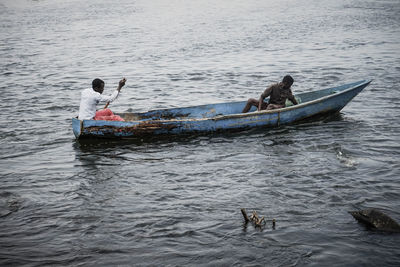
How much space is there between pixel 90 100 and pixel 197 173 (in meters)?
2.82

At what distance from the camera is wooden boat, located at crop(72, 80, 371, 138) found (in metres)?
8.86

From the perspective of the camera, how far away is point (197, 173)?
762cm

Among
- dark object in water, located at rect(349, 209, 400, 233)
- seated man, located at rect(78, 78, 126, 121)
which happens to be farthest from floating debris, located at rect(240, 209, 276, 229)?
seated man, located at rect(78, 78, 126, 121)

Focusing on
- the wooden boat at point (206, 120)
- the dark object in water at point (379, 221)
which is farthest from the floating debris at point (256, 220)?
the wooden boat at point (206, 120)

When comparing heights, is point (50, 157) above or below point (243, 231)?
above

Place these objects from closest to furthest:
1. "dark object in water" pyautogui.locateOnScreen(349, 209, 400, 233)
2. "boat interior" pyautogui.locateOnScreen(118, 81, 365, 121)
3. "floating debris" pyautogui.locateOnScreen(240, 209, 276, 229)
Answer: "dark object in water" pyautogui.locateOnScreen(349, 209, 400, 233) → "floating debris" pyautogui.locateOnScreen(240, 209, 276, 229) → "boat interior" pyautogui.locateOnScreen(118, 81, 365, 121)

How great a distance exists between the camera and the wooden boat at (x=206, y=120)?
8859 mm

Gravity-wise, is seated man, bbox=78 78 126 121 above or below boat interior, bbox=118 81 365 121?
above

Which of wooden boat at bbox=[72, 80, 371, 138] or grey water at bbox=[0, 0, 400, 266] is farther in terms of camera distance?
wooden boat at bbox=[72, 80, 371, 138]

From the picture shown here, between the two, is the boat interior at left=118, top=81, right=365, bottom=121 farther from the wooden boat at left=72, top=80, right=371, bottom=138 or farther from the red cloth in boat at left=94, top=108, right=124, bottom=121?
the red cloth in boat at left=94, top=108, right=124, bottom=121

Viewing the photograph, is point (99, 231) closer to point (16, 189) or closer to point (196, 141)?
point (16, 189)

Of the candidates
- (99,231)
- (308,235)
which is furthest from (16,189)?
(308,235)

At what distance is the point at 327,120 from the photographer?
10.3m

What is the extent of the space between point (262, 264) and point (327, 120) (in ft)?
19.7
